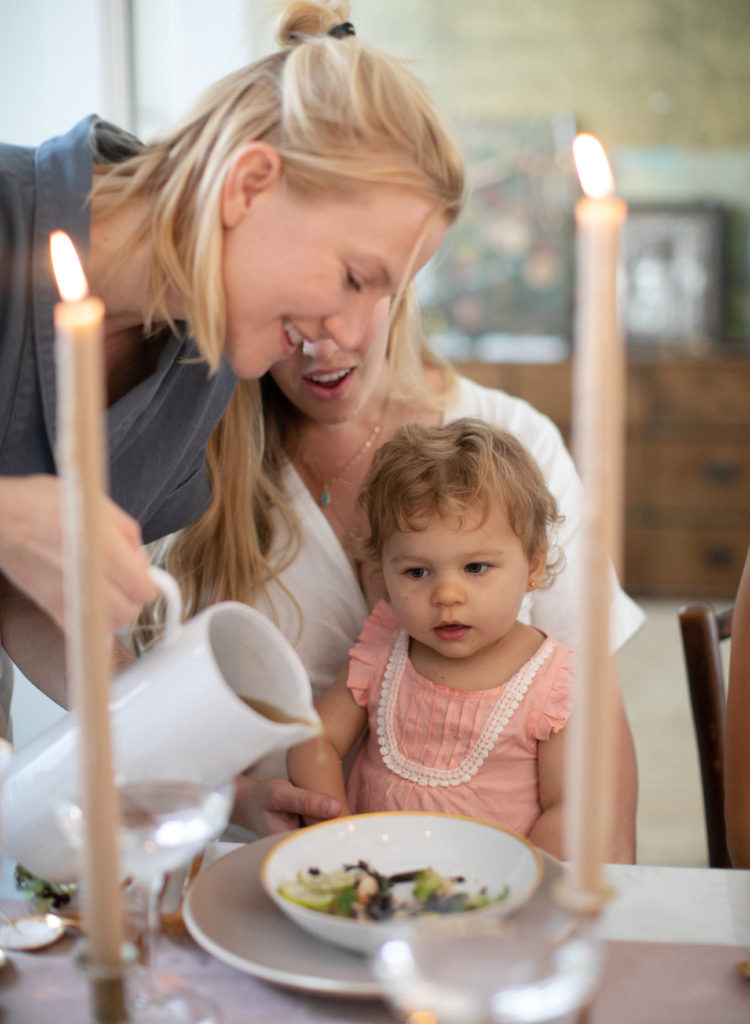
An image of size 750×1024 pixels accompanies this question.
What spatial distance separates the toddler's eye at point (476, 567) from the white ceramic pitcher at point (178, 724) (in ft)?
1.75

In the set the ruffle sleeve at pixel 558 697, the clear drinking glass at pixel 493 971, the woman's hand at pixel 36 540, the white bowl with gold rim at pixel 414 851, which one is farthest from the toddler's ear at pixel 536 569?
the clear drinking glass at pixel 493 971

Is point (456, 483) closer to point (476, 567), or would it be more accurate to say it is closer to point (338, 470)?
point (476, 567)

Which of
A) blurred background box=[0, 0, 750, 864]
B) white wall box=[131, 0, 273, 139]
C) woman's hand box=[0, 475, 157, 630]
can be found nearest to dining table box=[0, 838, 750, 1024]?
woman's hand box=[0, 475, 157, 630]

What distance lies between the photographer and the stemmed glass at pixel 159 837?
603 mm

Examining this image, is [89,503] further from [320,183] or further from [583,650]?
[320,183]

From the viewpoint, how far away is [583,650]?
0.50 meters

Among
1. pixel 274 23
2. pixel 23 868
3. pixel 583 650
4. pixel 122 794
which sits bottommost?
pixel 23 868

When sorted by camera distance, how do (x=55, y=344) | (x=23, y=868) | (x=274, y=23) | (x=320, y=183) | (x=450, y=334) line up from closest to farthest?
(x=23, y=868) < (x=320, y=183) < (x=55, y=344) < (x=274, y=23) < (x=450, y=334)

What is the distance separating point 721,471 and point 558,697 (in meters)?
3.56

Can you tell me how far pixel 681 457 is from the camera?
15.3ft

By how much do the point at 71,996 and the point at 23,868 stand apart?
173 mm

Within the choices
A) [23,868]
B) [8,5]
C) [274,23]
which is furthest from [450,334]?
[23,868]

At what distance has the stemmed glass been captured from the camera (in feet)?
1.98

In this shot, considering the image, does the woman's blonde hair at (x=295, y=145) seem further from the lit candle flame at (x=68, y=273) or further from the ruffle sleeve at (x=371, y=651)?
the ruffle sleeve at (x=371, y=651)
